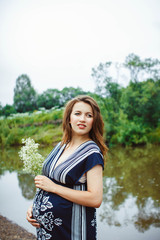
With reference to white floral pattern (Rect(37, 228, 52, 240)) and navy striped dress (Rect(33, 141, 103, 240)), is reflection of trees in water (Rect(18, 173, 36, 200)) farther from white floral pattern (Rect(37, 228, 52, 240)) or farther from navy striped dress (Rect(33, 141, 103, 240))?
navy striped dress (Rect(33, 141, 103, 240))

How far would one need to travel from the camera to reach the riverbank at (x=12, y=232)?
458cm

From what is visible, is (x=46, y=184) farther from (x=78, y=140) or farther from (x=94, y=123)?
(x=94, y=123)

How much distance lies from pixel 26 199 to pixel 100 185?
6914 mm

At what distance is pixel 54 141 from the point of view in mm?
29156

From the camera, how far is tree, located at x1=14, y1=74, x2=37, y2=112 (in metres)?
50.3

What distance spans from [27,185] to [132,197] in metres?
4.96

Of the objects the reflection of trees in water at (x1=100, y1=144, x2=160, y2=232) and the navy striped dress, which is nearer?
the navy striped dress

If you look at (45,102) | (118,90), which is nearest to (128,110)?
(118,90)

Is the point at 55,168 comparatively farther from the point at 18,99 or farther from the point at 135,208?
the point at 18,99

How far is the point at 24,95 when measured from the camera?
50.8 metres

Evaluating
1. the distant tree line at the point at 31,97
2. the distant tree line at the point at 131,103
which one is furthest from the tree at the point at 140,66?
the distant tree line at the point at 31,97

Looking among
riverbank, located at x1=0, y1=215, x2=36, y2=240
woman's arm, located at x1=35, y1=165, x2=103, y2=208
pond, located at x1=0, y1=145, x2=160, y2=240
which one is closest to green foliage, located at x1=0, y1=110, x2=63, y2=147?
pond, located at x1=0, y1=145, x2=160, y2=240

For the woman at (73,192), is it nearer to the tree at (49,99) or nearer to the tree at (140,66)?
the tree at (140,66)

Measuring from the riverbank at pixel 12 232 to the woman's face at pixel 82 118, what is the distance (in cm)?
385
